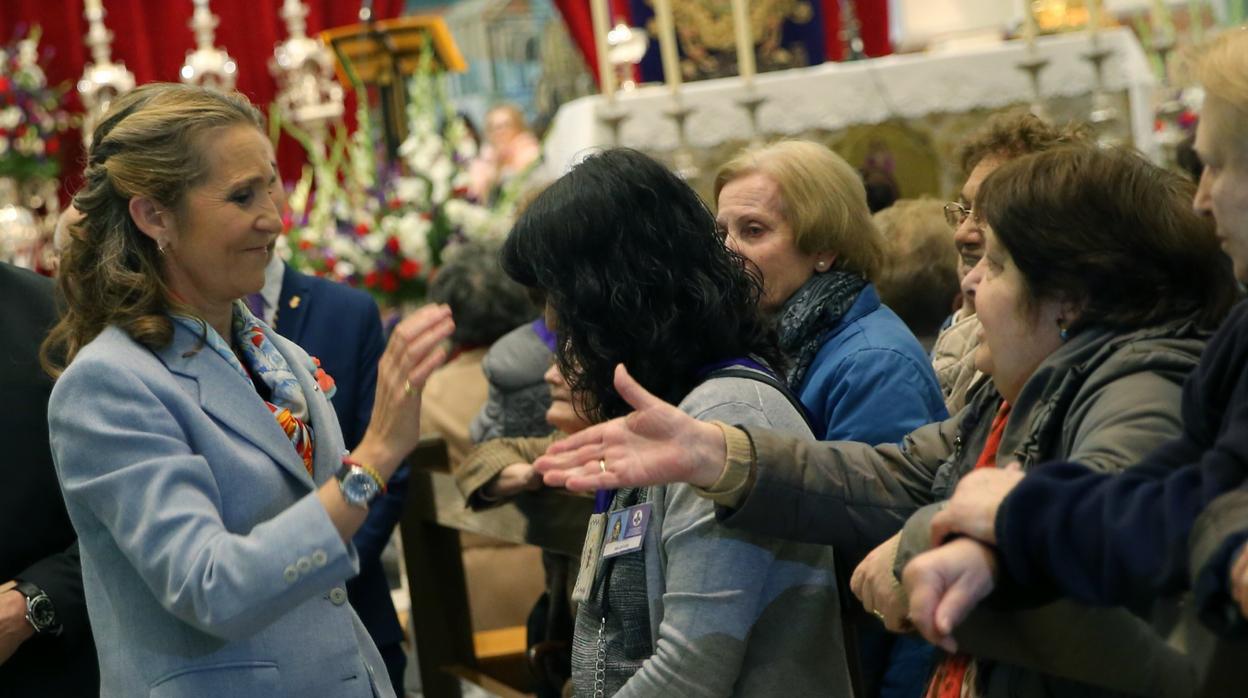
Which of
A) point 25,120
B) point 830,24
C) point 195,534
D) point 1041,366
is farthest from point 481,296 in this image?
point 830,24

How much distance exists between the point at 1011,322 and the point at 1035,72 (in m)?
3.57


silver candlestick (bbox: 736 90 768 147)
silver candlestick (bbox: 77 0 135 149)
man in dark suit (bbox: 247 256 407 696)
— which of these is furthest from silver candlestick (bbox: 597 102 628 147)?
silver candlestick (bbox: 77 0 135 149)

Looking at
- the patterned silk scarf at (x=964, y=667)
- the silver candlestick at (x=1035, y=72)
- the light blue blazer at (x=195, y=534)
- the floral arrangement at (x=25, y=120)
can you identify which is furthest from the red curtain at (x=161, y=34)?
the patterned silk scarf at (x=964, y=667)

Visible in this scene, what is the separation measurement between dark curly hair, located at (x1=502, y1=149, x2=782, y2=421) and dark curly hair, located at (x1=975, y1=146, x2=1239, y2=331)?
46 cm

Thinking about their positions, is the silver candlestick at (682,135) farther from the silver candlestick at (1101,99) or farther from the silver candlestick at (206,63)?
the silver candlestick at (206,63)

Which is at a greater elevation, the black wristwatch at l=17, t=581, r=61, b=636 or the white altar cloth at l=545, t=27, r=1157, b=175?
the white altar cloth at l=545, t=27, r=1157, b=175

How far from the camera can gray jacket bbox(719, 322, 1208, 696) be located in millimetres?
1566

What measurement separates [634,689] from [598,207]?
0.64 metres

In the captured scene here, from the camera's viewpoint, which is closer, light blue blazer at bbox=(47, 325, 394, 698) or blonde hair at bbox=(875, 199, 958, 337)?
light blue blazer at bbox=(47, 325, 394, 698)

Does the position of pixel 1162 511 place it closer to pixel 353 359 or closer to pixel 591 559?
pixel 591 559

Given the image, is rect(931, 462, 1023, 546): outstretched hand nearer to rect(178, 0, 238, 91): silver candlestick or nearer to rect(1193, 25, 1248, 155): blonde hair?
rect(1193, 25, 1248, 155): blonde hair

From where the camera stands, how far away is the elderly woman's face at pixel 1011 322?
180 cm

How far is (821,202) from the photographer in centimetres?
276

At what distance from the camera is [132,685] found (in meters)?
1.96
